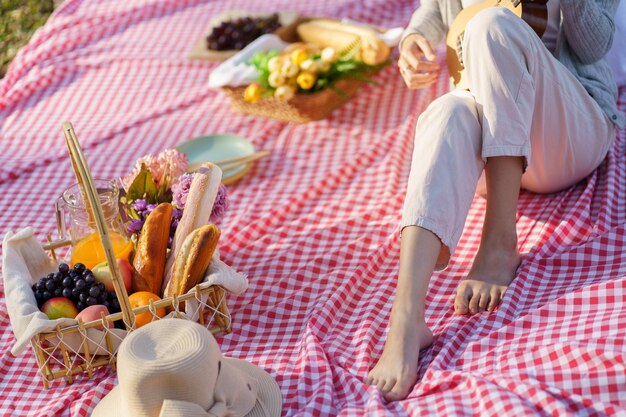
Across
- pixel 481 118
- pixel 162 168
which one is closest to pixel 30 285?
pixel 162 168

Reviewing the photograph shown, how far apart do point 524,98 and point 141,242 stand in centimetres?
101

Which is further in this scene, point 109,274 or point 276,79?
point 276,79

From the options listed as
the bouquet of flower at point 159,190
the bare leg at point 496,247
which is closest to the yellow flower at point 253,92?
the bouquet of flower at point 159,190

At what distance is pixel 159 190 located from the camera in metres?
2.26

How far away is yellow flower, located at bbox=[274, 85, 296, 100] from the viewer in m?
3.06

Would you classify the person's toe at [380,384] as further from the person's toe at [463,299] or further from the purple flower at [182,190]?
the purple flower at [182,190]

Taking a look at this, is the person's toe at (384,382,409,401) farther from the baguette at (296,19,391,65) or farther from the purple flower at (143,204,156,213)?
the baguette at (296,19,391,65)

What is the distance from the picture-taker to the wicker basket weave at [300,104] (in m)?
3.12

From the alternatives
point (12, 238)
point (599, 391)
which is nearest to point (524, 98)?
point (599, 391)

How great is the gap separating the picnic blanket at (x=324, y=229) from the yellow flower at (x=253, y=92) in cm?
14

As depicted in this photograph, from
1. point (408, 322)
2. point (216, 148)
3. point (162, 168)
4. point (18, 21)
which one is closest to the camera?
point (408, 322)

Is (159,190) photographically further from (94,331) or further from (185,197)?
(94,331)

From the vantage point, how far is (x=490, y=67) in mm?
2021

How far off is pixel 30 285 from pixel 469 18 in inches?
56.2
